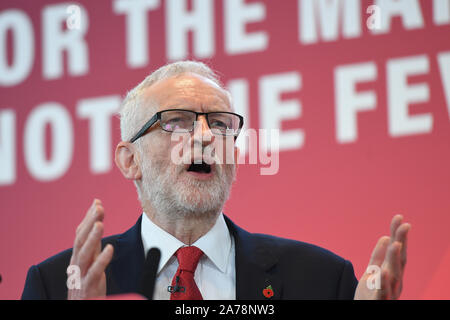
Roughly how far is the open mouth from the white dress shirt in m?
0.17

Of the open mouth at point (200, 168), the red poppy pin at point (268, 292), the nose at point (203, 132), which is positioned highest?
the nose at point (203, 132)

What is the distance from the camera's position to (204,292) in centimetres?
197

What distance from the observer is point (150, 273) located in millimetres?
1916

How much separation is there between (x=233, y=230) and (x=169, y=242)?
0.77ft

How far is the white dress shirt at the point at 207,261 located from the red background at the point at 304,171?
82 centimetres

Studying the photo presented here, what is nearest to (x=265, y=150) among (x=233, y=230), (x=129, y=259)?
(x=233, y=230)

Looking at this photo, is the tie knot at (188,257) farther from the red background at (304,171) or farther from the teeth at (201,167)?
the red background at (304,171)

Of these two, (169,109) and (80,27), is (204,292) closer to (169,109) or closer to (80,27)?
(169,109)

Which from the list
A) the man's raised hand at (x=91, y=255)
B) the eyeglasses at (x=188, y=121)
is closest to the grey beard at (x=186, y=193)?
the eyeglasses at (x=188, y=121)

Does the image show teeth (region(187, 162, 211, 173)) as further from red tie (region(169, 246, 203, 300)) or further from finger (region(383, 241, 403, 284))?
finger (region(383, 241, 403, 284))

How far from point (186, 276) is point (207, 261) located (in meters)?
0.14

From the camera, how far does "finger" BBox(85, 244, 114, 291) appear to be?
1.56 metres

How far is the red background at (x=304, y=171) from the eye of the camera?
2.88 metres

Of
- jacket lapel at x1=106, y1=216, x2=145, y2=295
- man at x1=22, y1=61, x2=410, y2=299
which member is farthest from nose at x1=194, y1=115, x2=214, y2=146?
jacket lapel at x1=106, y1=216, x2=145, y2=295
